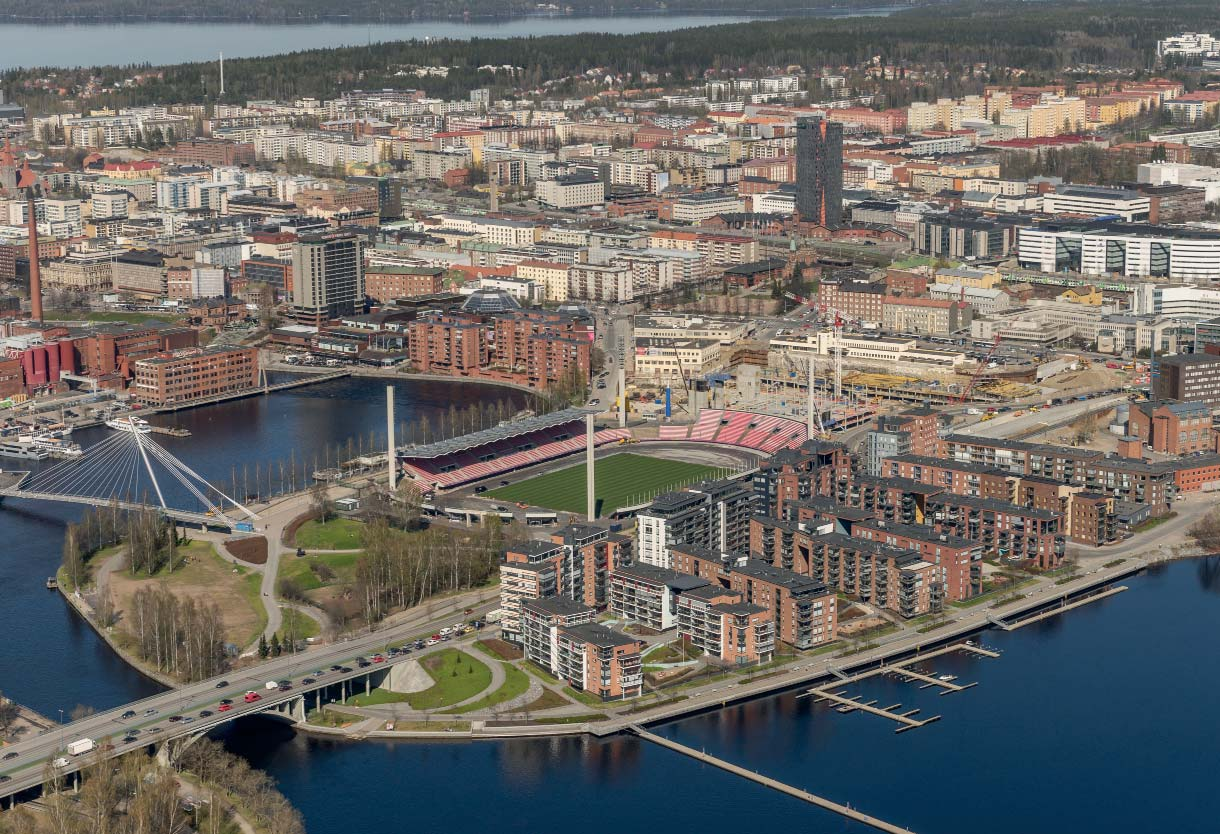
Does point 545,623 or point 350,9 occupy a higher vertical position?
point 350,9

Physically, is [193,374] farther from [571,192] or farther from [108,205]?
[571,192]

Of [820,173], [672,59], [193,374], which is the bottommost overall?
[193,374]

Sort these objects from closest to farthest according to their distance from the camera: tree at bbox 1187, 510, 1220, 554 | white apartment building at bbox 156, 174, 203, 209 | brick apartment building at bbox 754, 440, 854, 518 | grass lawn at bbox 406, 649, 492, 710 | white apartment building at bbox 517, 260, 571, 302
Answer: grass lawn at bbox 406, 649, 492, 710
brick apartment building at bbox 754, 440, 854, 518
tree at bbox 1187, 510, 1220, 554
white apartment building at bbox 517, 260, 571, 302
white apartment building at bbox 156, 174, 203, 209

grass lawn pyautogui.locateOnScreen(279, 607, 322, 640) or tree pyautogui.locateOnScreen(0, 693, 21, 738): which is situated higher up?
grass lawn pyautogui.locateOnScreen(279, 607, 322, 640)

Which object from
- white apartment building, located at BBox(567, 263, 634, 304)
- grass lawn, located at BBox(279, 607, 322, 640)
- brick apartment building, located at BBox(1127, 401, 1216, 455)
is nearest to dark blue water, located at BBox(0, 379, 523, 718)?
grass lawn, located at BBox(279, 607, 322, 640)

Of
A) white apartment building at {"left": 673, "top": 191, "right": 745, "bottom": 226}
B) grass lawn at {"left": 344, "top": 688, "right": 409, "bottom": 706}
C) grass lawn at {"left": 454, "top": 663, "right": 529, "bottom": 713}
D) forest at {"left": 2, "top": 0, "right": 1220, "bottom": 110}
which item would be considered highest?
forest at {"left": 2, "top": 0, "right": 1220, "bottom": 110}

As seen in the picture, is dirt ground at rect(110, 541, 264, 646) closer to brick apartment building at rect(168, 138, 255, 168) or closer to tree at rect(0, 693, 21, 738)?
tree at rect(0, 693, 21, 738)

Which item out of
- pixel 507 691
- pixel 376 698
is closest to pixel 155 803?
pixel 376 698

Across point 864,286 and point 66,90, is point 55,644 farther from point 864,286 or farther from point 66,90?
point 66,90
